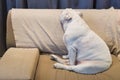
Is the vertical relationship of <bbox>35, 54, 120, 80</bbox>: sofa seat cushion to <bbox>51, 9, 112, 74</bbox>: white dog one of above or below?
below

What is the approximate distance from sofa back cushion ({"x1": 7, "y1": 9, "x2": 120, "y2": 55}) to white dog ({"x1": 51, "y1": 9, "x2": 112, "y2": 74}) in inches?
7.5

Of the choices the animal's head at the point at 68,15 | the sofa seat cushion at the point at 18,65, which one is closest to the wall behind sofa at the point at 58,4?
the animal's head at the point at 68,15

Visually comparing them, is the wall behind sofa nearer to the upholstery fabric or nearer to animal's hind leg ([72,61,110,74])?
the upholstery fabric

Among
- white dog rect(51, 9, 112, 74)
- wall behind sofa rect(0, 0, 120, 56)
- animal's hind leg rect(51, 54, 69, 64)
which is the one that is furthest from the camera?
wall behind sofa rect(0, 0, 120, 56)

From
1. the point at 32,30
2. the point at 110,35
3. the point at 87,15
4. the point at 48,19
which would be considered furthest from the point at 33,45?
the point at 110,35

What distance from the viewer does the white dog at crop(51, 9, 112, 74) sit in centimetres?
181

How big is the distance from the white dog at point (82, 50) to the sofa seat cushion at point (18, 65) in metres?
0.24

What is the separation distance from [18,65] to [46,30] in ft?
2.25

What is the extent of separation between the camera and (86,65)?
180 cm

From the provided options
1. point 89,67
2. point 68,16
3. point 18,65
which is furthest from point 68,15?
point 18,65

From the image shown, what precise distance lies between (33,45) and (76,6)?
81 centimetres

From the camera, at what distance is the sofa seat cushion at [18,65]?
153 centimetres

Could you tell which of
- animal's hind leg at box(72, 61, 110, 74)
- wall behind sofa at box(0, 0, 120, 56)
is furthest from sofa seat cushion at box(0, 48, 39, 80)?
wall behind sofa at box(0, 0, 120, 56)

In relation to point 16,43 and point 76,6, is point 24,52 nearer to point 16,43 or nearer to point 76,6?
point 16,43
